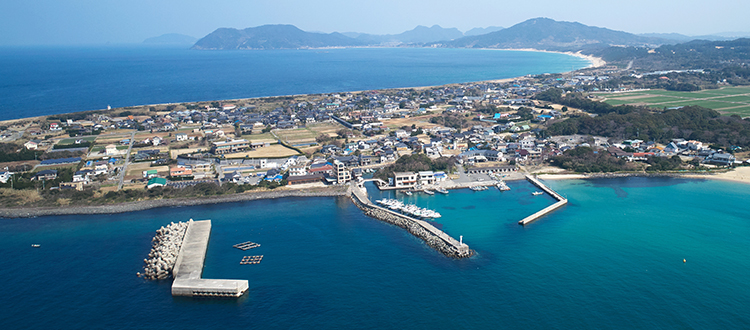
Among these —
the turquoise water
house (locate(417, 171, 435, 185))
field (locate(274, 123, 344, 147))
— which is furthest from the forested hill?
house (locate(417, 171, 435, 185))

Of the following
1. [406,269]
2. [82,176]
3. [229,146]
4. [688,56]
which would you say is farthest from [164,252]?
[688,56]

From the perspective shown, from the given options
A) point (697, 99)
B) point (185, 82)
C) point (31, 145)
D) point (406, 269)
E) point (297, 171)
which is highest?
point (185, 82)

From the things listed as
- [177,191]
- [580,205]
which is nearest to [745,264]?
[580,205]

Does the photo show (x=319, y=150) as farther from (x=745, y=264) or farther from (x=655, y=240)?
(x=745, y=264)

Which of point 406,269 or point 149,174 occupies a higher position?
point 149,174

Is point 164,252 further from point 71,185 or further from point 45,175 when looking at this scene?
point 45,175

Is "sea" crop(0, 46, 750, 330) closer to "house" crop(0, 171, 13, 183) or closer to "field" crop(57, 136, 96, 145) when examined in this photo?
"house" crop(0, 171, 13, 183)

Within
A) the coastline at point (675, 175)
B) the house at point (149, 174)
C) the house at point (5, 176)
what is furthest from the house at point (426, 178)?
the house at point (5, 176)
